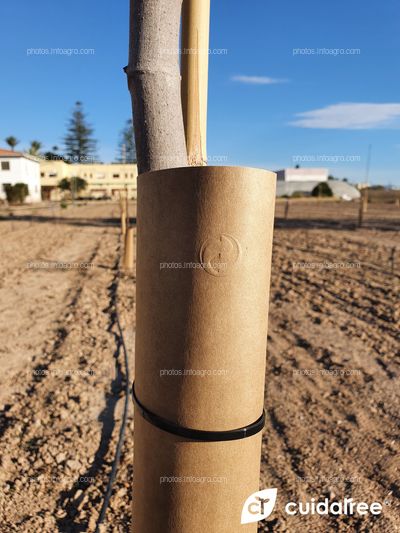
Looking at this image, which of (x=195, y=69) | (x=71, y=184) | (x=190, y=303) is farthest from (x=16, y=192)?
(x=190, y=303)

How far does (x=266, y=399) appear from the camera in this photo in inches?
137

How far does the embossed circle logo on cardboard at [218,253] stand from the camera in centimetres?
84

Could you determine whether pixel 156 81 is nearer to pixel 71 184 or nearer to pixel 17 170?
pixel 17 170

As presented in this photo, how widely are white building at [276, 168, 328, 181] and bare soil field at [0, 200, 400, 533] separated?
6439 cm

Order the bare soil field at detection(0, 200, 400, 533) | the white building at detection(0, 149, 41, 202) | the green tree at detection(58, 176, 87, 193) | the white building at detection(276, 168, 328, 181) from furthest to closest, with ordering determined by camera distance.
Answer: the white building at detection(276, 168, 328, 181) → the green tree at detection(58, 176, 87, 193) → the white building at detection(0, 149, 41, 202) → the bare soil field at detection(0, 200, 400, 533)

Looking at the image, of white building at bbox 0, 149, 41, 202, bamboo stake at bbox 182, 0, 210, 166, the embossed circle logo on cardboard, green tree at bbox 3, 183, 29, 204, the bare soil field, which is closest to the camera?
the embossed circle logo on cardboard

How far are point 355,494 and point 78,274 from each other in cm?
651

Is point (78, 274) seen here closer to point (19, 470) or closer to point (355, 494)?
point (19, 470)

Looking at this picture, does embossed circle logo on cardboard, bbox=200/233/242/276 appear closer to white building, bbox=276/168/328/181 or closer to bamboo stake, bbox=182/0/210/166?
bamboo stake, bbox=182/0/210/166

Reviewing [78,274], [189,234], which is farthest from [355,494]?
[78,274]

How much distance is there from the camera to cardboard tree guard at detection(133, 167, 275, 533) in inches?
33.1

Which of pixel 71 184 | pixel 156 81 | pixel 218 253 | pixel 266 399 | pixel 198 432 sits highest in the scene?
pixel 71 184

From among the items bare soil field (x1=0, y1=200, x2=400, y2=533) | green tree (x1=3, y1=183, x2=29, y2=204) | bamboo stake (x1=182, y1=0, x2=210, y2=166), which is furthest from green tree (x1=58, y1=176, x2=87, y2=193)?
bamboo stake (x1=182, y1=0, x2=210, y2=166)

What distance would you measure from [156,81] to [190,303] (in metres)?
0.52
